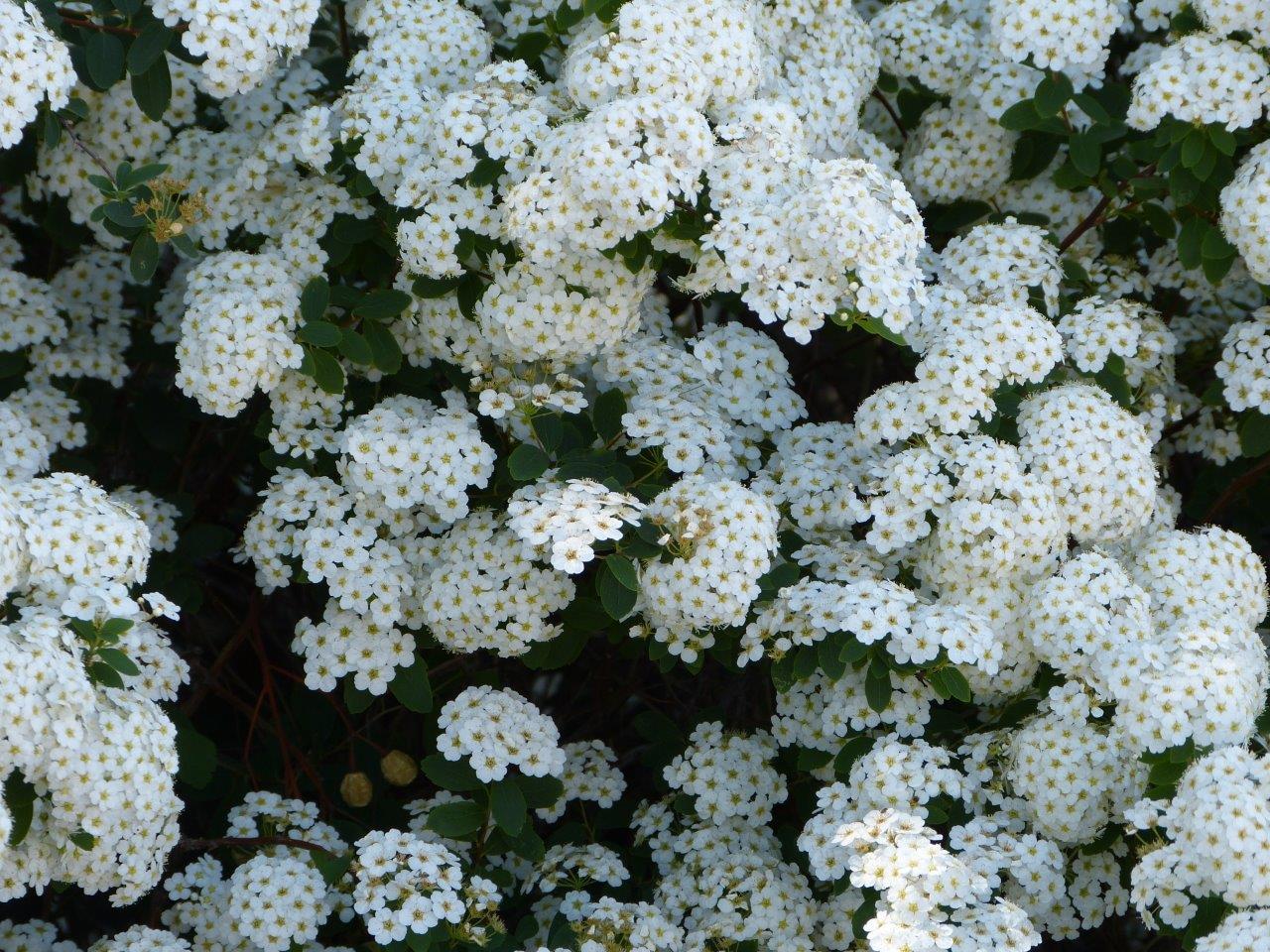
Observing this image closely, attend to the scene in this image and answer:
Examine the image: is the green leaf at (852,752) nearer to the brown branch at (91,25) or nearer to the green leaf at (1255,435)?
the green leaf at (1255,435)

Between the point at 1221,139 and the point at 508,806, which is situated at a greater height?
the point at 1221,139

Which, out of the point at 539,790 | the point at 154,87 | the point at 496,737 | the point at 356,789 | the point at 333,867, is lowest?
the point at 356,789

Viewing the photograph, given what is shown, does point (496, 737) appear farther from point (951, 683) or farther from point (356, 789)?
point (951, 683)

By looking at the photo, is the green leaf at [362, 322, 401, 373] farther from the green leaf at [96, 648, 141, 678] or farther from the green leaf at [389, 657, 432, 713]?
the green leaf at [96, 648, 141, 678]

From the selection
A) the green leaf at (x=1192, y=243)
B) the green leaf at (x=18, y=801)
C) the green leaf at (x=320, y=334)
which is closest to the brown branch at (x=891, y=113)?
the green leaf at (x=1192, y=243)

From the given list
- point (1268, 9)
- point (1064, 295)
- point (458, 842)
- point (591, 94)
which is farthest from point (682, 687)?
point (1268, 9)

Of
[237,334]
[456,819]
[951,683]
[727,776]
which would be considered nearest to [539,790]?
[456,819]
